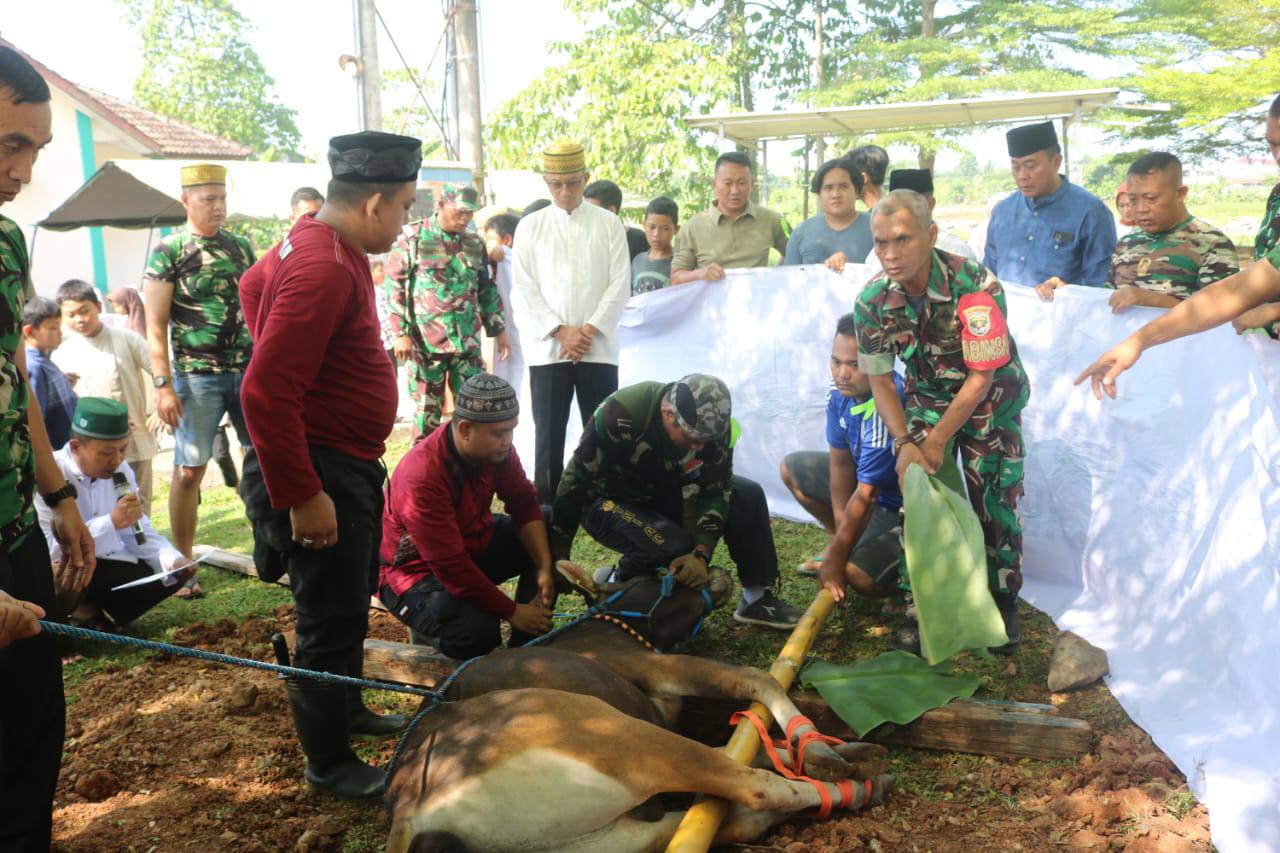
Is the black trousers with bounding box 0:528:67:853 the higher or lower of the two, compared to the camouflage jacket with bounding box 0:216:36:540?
lower

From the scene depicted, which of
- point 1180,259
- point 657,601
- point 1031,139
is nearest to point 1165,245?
point 1180,259

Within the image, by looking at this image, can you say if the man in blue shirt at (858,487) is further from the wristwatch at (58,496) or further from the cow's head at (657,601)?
the wristwatch at (58,496)

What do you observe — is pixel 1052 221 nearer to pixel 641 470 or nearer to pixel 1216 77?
pixel 641 470

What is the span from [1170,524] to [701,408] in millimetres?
1943

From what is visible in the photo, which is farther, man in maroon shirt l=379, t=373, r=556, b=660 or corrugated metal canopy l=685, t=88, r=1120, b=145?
corrugated metal canopy l=685, t=88, r=1120, b=145

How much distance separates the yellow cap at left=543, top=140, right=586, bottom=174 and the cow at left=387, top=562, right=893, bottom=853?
3.47 meters

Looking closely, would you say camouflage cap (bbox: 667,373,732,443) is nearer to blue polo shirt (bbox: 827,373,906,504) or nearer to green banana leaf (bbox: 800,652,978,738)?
blue polo shirt (bbox: 827,373,906,504)

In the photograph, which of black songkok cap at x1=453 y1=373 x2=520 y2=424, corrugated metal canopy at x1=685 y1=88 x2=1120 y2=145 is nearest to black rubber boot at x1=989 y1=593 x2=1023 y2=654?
black songkok cap at x1=453 y1=373 x2=520 y2=424

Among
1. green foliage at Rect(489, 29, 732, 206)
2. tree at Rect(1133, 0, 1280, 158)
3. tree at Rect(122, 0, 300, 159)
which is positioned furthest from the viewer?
tree at Rect(122, 0, 300, 159)

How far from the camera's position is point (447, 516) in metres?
3.87

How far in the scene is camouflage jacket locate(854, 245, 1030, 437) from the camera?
4020 millimetres

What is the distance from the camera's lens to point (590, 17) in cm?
1869

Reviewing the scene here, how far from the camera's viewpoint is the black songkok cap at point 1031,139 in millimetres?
5281

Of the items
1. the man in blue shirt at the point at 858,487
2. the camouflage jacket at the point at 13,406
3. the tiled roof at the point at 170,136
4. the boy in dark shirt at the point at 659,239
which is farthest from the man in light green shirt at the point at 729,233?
the tiled roof at the point at 170,136
